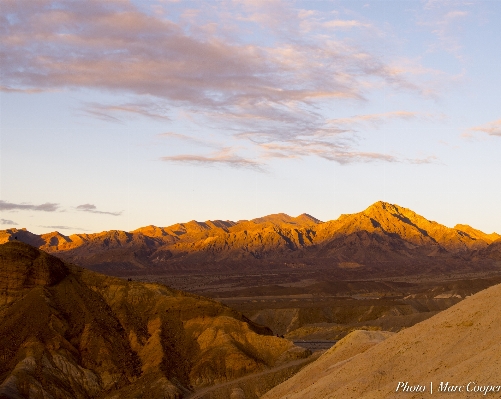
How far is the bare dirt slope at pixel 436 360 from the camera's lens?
32.1 m

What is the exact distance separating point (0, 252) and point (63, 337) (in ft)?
47.4

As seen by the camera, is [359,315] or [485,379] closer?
[485,379]

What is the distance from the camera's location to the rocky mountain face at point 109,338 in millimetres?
59497

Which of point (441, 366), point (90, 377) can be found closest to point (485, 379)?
point (441, 366)

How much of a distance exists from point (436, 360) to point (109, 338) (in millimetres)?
39260

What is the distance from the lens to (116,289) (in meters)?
74.9

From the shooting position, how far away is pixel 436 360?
37.2m

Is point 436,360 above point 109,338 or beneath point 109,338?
above

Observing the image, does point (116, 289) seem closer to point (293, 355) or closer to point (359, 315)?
point (293, 355)

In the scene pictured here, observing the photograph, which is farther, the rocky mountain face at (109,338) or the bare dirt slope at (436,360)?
the rocky mountain face at (109,338)

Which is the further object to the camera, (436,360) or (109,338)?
(109,338)

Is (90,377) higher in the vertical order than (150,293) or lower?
lower

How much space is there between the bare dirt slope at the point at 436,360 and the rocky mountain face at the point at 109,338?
17.2m

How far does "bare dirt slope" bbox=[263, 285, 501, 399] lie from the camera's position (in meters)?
32.1
